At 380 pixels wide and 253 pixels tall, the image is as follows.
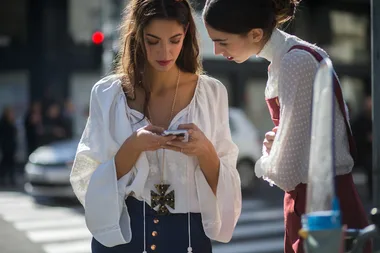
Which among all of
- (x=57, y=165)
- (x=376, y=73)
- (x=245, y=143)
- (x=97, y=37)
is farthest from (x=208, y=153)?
(x=245, y=143)

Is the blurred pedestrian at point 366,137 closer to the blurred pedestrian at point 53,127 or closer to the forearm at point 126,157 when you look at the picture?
the blurred pedestrian at point 53,127

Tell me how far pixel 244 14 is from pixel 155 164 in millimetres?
609

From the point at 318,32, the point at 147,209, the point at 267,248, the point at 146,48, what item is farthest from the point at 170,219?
the point at 318,32

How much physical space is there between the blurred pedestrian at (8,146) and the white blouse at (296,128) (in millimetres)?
14115

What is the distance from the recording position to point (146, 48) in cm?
257

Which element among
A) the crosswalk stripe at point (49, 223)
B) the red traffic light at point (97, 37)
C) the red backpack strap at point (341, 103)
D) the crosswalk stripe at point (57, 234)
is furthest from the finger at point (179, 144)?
the red traffic light at point (97, 37)

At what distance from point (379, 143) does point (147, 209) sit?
853 millimetres

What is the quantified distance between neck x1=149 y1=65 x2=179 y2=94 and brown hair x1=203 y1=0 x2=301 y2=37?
32 centimetres

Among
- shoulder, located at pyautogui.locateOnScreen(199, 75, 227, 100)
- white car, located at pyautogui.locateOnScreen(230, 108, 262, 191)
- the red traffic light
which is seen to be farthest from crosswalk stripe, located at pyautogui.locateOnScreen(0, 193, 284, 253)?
shoulder, located at pyautogui.locateOnScreen(199, 75, 227, 100)

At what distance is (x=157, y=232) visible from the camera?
251 cm

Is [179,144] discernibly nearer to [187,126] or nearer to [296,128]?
[187,126]

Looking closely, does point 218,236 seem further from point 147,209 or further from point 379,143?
point 379,143

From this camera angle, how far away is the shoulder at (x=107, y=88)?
2584mm

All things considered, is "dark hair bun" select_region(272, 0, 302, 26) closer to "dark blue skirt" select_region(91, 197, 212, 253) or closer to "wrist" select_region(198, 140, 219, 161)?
"wrist" select_region(198, 140, 219, 161)
